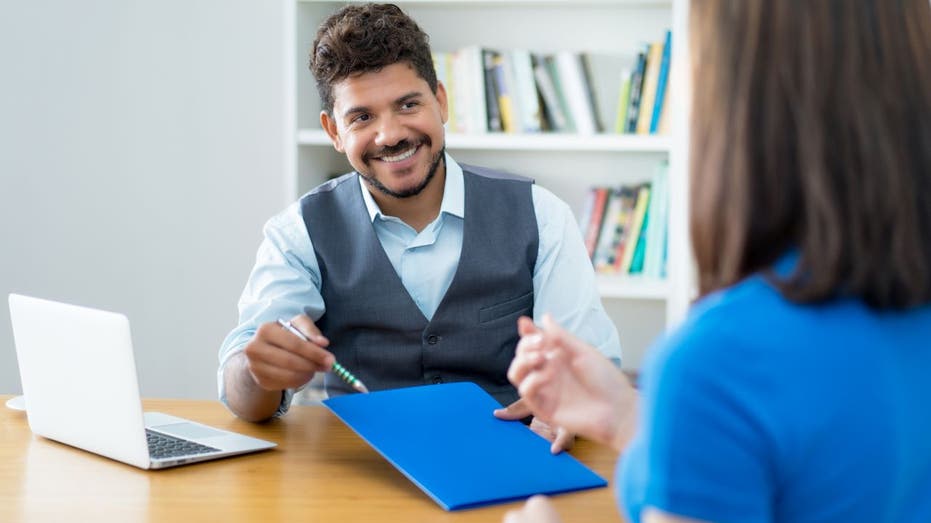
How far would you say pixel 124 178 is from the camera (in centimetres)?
318

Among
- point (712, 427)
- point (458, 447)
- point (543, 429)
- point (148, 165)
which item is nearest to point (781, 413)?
point (712, 427)

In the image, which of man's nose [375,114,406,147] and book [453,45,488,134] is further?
book [453,45,488,134]

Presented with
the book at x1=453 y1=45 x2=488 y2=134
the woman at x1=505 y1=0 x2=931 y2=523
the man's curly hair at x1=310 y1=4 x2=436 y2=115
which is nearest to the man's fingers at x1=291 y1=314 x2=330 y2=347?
the man's curly hair at x1=310 y1=4 x2=436 y2=115

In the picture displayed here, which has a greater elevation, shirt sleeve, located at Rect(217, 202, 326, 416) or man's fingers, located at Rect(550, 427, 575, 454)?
shirt sleeve, located at Rect(217, 202, 326, 416)

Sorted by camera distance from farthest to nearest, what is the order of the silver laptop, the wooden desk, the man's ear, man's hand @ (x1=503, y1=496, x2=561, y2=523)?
the man's ear < the silver laptop < the wooden desk < man's hand @ (x1=503, y1=496, x2=561, y2=523)

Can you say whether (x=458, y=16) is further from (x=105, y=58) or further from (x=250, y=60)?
(x=105, y=58)

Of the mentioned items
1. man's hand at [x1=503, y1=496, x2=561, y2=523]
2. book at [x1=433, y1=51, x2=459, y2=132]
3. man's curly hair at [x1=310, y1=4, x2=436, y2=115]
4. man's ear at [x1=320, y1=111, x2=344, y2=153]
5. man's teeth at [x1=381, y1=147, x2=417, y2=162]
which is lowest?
man's hand at [x1=503, y1=496, x2=561, y2=523]

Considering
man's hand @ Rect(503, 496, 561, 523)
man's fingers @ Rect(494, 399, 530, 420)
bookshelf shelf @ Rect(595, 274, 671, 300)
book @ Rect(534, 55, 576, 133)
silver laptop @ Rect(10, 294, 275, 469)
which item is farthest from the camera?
book @ Rect(534, 55, 576, 133)

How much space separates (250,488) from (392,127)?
812 mm

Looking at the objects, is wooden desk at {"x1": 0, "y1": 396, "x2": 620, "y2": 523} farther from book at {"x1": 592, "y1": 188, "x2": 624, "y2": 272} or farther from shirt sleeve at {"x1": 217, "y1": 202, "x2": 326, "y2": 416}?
book at {"x1": 592, "y1": 188, "x2": 624, "y2": 272}

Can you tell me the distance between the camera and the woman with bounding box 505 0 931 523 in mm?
680

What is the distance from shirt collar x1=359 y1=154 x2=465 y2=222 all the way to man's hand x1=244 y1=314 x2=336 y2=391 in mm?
524

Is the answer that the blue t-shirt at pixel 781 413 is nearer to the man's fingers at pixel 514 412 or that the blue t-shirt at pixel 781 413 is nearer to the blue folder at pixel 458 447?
the blue folder at pixel 458 447

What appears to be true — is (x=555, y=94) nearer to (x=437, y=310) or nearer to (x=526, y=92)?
(x=526, y=92)
